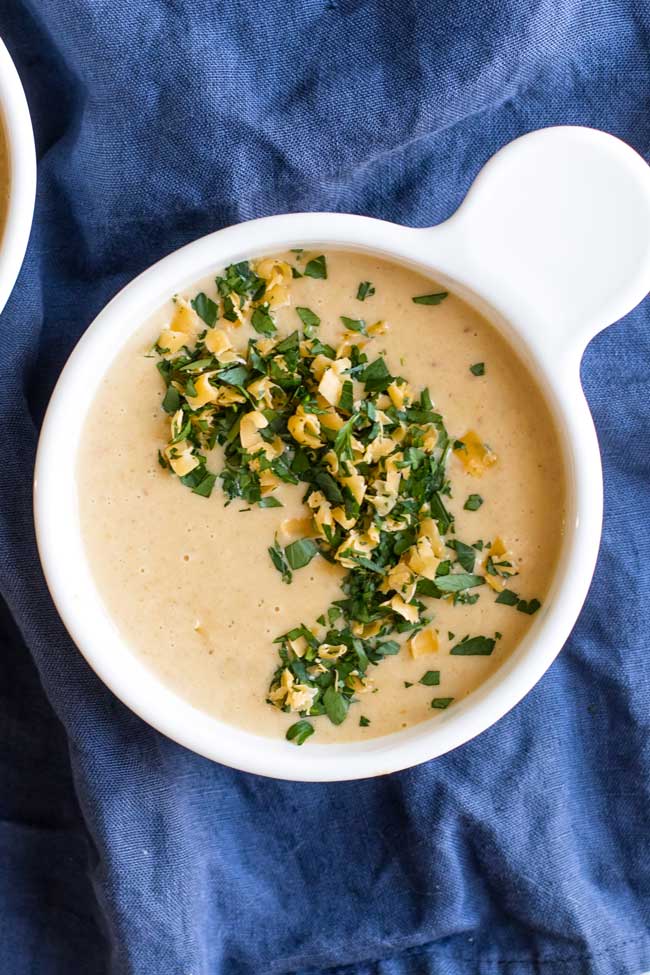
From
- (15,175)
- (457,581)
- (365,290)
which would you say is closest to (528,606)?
(457,581)

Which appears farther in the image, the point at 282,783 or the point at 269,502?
the point at 282,783

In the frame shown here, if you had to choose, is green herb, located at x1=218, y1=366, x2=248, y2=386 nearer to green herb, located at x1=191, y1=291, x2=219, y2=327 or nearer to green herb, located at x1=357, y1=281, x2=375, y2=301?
green herb, located at x1=191, y1=291, x2=219, y2=327

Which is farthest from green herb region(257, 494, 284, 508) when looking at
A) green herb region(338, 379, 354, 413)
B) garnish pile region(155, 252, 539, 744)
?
green herb region(338, 379, 354, 413)

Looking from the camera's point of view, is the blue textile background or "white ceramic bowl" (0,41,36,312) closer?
"white ceramic bowl" (0,41,36,312)

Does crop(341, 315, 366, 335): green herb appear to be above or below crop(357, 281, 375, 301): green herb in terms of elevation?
below

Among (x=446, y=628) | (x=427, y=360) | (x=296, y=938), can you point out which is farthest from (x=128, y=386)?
(x=296, y=938)

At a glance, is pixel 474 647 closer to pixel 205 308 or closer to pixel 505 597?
pixel 505 597
